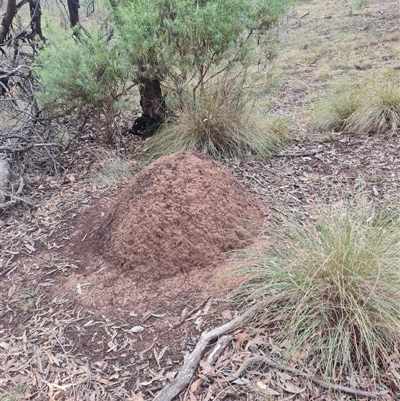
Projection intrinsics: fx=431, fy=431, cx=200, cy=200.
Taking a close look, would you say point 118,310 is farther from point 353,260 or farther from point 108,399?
point 353,260

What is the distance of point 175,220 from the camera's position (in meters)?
3.10

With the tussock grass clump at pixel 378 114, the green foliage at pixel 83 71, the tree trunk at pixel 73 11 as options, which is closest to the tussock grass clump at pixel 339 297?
the green foliage at pixel 83 71

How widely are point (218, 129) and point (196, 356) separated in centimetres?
310

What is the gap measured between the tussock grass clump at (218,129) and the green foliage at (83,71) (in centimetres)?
78

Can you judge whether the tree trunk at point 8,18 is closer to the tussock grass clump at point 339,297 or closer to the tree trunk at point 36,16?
the tree trunk at point 36,16

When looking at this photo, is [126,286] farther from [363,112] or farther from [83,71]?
[363,112]

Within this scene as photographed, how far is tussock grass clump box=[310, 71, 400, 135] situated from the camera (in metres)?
5.31

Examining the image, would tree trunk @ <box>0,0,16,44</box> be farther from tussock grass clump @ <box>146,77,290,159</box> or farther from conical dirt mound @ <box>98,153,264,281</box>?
conical dirt mound @ <box>98,153,264,281</box>

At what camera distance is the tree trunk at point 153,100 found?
17.6ft

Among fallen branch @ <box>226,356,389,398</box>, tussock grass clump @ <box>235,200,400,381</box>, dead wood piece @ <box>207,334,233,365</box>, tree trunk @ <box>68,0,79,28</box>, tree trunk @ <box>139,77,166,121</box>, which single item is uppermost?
tree trunk @ <box>68,0,79,28</box>

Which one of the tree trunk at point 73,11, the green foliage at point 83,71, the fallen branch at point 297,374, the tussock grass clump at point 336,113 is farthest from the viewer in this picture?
the tree trunk at point 73,11

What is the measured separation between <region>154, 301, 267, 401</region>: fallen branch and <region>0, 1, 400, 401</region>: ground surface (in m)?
0.05

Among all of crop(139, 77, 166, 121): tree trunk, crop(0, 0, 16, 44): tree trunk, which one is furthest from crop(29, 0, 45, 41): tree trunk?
crop(139, 77, 166, 121): tree trunk

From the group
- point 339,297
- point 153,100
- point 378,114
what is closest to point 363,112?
point 378,114
